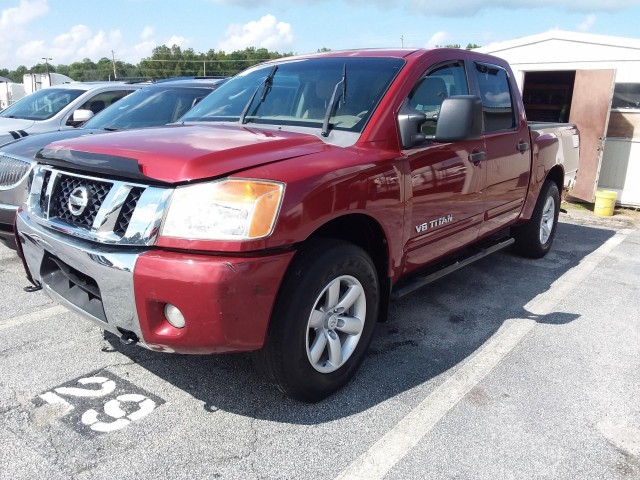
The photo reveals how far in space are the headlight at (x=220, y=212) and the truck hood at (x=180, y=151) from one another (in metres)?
0.08

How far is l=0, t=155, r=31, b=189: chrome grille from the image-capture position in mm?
4352

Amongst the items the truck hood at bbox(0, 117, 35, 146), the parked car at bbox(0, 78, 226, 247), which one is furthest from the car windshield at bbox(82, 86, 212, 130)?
the truck hood at bbox(0, 117, 35, 146)

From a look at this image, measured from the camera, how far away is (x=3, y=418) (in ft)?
8.70

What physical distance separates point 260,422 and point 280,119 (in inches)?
72.5

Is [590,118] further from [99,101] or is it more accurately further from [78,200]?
[78,200]

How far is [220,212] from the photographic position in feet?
7.64

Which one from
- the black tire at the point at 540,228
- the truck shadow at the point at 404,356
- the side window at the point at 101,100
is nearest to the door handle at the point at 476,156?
the truck shadow at the point at 404,356

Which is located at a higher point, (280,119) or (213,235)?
(280,119)

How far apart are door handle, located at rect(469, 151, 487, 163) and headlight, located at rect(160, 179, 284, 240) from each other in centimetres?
198

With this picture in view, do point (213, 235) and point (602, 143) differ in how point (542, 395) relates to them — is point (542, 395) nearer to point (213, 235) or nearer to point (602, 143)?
point (213, 235)

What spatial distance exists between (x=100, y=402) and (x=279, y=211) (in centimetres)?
144

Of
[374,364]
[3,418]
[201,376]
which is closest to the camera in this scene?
[3,418]

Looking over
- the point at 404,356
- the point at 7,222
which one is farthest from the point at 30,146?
the point at 404,356

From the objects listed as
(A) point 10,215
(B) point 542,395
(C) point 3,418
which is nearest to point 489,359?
(B) point 542,395
